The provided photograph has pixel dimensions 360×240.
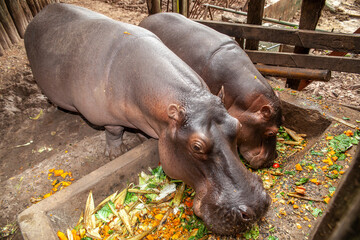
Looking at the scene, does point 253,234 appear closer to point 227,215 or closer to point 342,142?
point 227,215

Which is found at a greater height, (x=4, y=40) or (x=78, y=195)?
(x=4, y=40)

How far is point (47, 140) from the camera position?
467 centimetres

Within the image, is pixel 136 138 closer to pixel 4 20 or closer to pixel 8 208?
pixel 8 208

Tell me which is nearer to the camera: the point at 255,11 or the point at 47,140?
the point at 47,140

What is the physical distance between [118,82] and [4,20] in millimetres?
6341

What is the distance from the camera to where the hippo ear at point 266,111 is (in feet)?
11.3

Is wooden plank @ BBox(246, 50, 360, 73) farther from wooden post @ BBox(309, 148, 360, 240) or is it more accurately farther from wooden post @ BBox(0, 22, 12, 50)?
wooden post @ BBox(0, 22, 12, 50)

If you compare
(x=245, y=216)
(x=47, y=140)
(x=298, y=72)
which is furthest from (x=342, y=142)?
(x=47, y=140)

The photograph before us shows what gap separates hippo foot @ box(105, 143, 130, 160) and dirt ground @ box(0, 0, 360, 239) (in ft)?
0.54

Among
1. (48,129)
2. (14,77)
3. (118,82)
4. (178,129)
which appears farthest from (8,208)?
(14,77)

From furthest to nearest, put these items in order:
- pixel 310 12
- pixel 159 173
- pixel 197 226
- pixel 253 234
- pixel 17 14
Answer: pixel 17 14 < pixel 310 12 < pixel 159 173 < pixel 197 226 < pixel 253 234

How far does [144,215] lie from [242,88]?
2.26 meters

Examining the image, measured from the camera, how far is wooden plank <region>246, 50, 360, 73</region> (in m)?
4.62

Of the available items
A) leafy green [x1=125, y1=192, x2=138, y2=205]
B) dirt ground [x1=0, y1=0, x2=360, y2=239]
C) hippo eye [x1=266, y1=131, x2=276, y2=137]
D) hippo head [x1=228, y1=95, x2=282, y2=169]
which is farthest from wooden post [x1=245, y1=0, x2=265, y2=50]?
leafy green [x1=125, y1=192, x2=138, y2=205]
